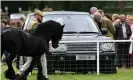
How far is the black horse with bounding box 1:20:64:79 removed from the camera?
1168 centimetres

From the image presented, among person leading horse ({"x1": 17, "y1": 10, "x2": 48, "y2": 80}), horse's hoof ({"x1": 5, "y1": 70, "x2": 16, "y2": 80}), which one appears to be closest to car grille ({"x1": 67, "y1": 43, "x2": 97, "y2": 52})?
person leading horse ({"x1": 17, "y1": 10, "x2": 48, "y2": 80})

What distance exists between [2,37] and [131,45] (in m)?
5.69

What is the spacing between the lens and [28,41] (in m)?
11.9

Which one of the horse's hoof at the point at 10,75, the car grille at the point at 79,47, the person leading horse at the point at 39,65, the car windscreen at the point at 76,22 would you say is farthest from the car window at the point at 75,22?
the horse's hoof at the point at 10,75

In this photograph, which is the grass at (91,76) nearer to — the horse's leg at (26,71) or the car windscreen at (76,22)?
the car windscreen at (76,22)

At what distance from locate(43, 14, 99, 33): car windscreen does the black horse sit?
126 inches

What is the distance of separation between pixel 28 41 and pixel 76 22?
4.45 metres

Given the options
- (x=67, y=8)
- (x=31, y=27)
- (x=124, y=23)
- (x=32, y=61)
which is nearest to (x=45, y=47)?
(x=32, y=61)

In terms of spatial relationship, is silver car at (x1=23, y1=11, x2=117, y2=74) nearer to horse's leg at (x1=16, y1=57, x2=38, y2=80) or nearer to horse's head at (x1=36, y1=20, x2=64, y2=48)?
horse's head at (x1=36, y1=20, x2=64, y2=48)

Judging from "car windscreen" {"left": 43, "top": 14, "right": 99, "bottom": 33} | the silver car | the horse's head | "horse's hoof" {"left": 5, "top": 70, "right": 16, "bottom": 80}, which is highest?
"car windscreen" {"left": 43, "top": 14, "right": 99, "bottom": 33}

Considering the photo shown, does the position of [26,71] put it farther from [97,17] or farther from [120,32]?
[120,32]

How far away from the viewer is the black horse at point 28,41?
Result: 1168 centimetres

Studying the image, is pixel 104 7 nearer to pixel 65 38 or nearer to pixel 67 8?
pixel 67 8

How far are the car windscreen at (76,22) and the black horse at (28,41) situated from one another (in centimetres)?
321
